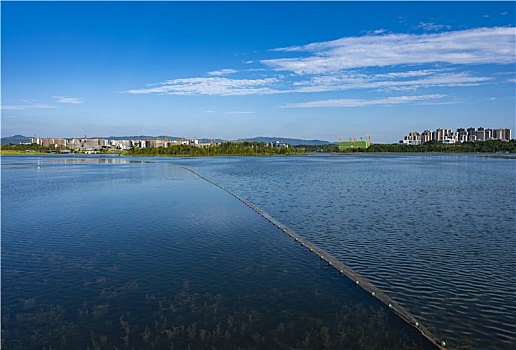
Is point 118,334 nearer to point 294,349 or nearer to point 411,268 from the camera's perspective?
point 294,349

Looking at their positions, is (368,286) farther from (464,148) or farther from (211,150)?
(464,148)

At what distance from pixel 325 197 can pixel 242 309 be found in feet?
45.3

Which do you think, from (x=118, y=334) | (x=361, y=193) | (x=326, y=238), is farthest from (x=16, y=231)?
(x=361, y=193)

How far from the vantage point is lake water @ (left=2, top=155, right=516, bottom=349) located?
5.95 meters

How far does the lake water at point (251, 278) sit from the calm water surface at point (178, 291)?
0.10ft

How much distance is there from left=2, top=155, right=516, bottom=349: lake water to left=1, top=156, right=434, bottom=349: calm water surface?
3cm

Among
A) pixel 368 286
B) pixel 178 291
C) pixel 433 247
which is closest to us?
pixel 178 291

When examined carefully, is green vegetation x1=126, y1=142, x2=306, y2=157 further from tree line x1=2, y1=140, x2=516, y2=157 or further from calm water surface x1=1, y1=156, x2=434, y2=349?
calm water surface x1=1, y1=156, x2=434, y2=349

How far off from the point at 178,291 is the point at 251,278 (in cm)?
152

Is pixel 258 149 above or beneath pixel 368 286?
above

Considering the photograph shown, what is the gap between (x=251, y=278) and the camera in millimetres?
8250

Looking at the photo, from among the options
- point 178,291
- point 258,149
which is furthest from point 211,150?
point 178,291

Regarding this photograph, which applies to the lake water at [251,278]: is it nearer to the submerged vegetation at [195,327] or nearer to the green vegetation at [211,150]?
the submerged vegetation at [195,327]

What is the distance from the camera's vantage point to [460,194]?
2112 centimetres
